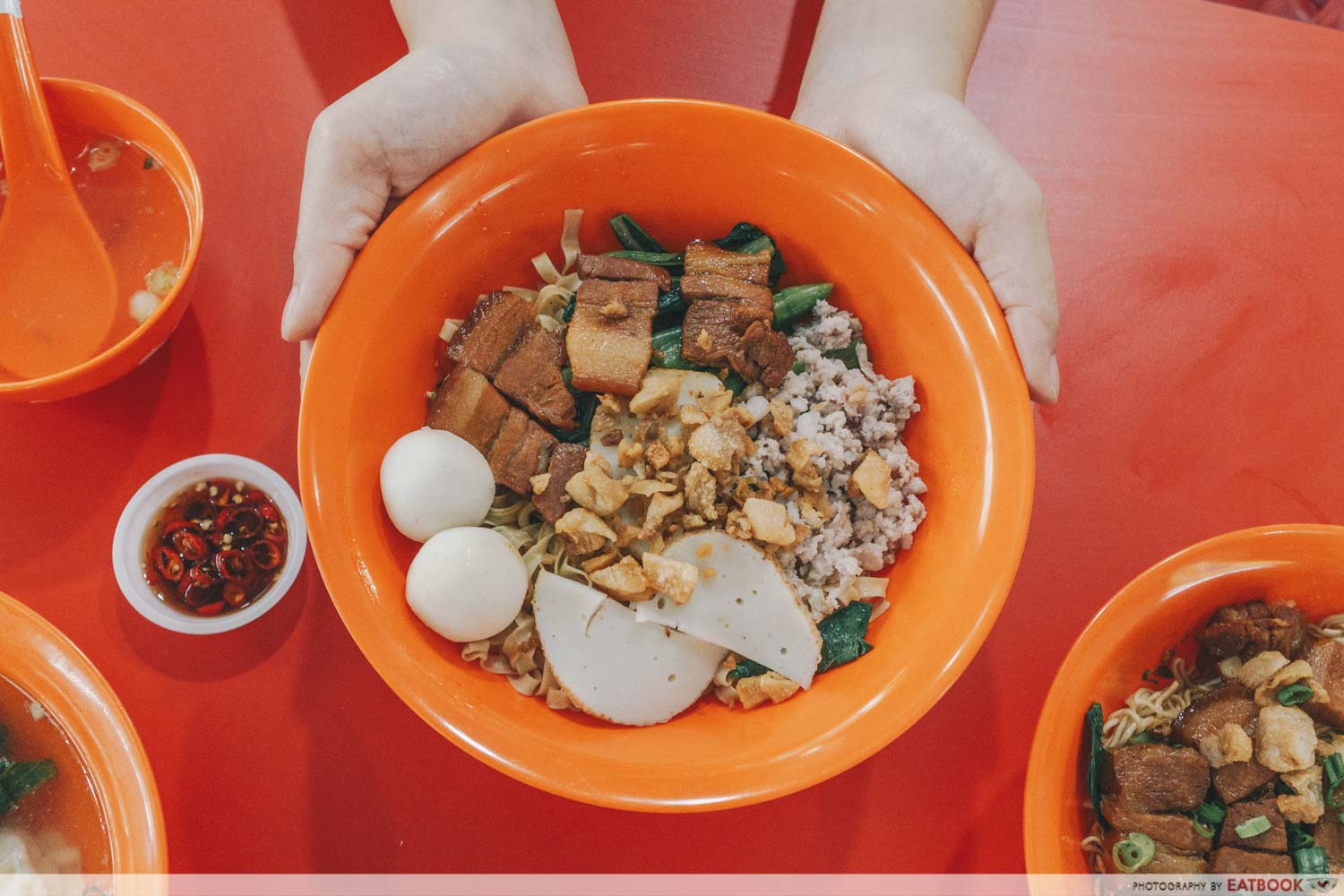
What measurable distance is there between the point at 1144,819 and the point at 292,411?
2.00 metres

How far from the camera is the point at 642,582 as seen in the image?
1542 millimetres

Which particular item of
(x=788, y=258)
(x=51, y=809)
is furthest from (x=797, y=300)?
(x=51, y=809)

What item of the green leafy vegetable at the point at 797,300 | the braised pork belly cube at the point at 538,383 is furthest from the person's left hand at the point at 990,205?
the braised pork belly cube at the point at 538,383

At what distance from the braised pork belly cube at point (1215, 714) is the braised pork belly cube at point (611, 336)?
1329 millimetres

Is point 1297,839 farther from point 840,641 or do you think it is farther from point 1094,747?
point 840,641

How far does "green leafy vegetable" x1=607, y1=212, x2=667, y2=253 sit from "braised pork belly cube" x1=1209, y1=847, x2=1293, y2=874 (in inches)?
67.1

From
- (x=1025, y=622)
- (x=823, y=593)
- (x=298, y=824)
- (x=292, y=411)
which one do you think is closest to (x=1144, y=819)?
(x=1025, y=622)

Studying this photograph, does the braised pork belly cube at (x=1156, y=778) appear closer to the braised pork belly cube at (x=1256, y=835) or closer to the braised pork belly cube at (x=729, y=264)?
the braised pork belly cube at (x=1256, y=835)

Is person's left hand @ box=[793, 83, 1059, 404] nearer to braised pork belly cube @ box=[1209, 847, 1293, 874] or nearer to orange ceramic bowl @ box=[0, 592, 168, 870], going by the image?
braised pork belly cube @ box=[1209, 847, 1293, 874]

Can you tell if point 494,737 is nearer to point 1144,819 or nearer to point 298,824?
point 298,824

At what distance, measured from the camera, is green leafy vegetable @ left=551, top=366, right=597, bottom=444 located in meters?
1.77

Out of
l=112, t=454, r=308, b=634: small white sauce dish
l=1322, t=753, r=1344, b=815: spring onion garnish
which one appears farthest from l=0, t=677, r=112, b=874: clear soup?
l=1322, t=753, r=1344, b=815: spring onion garnish

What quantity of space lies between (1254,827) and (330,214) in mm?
2169

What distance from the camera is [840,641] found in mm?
1637
